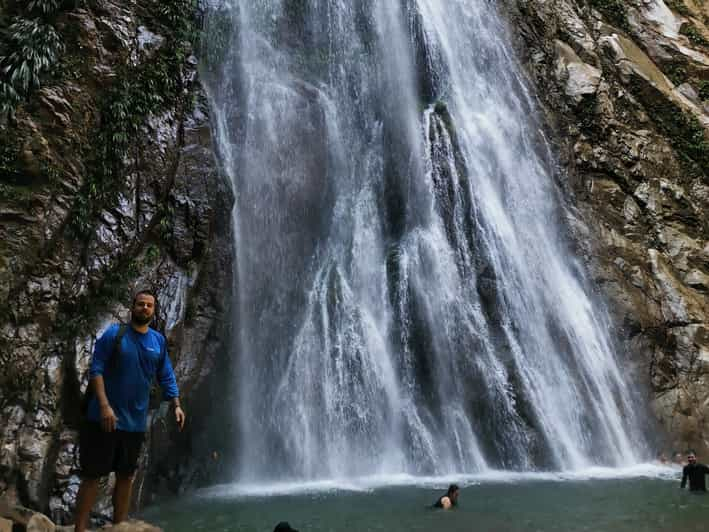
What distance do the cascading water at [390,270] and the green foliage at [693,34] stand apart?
1067 cm

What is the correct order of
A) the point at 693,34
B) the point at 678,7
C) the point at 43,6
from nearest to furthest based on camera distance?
the point at 43,6
the point at 693,34
the point at 678,7

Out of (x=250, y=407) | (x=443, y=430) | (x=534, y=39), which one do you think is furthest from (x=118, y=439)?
(x=534, y=39)

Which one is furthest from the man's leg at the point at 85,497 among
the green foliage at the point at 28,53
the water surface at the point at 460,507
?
the green foliage at the point at 28,53

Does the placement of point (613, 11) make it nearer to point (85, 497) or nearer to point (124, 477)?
point (124, 477)

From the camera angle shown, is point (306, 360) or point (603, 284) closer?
point (306, 360)

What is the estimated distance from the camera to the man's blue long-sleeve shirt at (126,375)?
4.80 meters

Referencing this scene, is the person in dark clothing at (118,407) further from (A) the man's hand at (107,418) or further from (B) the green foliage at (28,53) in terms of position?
(B) the green foliage at (28,53)

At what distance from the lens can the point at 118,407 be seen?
481cm

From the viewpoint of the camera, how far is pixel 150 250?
9.98 m

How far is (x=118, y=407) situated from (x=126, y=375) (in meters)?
0.26

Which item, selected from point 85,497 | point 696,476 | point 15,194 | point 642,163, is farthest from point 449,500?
point 642,163

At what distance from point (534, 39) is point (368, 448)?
17.0 m

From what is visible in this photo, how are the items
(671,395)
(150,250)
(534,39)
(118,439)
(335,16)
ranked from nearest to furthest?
(118,439) < (150,250) < (671,395) < (335,16) < (534,39)

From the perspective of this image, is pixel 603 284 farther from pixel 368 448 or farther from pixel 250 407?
pixel 250 407
